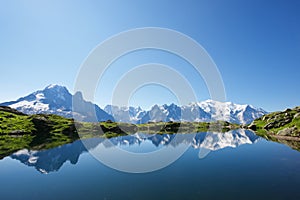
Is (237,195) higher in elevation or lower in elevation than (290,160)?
lower

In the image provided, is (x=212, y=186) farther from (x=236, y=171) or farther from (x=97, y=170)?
(x=97, y=170)

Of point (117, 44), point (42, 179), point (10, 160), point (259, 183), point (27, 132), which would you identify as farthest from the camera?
point (27, 132)

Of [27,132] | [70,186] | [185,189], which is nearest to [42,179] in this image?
[70,186]

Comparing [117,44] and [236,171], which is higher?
[117,44]

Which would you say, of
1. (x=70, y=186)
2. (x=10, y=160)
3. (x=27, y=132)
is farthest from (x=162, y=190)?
(x=27, y=132)

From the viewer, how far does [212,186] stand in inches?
1123

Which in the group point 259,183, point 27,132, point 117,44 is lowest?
point 259,183

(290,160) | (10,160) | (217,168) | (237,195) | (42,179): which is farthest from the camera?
(10,160)

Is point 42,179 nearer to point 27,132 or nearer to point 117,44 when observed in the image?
point 117,44

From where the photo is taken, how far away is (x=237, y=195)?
2459 cm

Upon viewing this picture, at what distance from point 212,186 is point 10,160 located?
54008 millimetres

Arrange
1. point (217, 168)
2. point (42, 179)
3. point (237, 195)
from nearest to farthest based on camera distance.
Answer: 1. point (237, 195)
2. point (42, 179)
3. point (217, 168)

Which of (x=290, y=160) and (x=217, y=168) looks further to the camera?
(x=290, y=160)

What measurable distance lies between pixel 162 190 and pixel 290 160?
120ft
